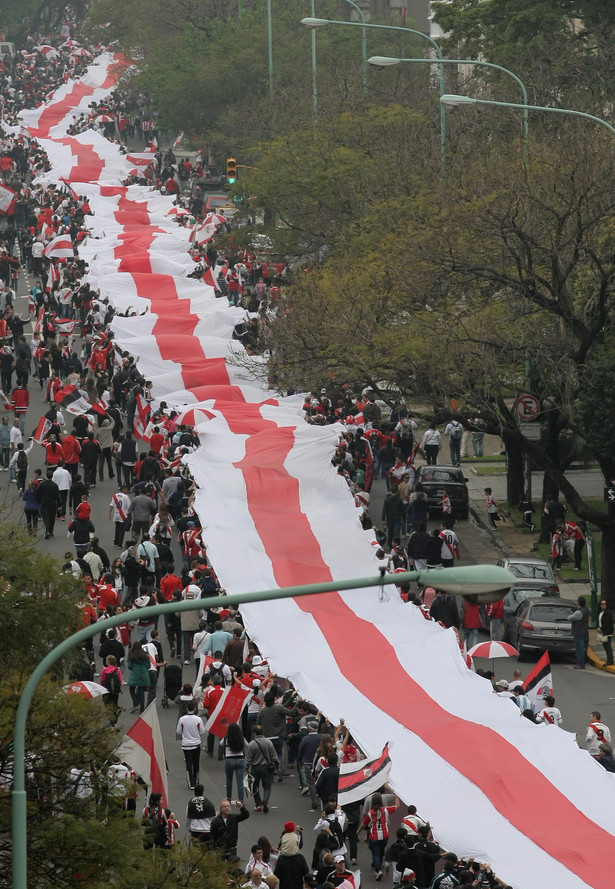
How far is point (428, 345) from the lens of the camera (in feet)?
99.6

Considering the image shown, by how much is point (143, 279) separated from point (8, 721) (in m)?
31.8

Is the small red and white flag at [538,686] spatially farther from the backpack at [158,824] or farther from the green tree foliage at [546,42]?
the green tree foliage at [546,42]

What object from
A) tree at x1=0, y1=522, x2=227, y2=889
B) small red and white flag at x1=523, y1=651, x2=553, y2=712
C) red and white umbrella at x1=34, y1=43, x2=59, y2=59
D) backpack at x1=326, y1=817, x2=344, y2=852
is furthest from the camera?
red and white umbrella at x1=34, y1=43, x2=59, y2=59

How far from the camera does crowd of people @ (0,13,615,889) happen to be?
57.5 feet

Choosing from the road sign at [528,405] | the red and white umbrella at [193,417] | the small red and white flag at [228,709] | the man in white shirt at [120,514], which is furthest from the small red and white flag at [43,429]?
the small red and white flag at [228,709]

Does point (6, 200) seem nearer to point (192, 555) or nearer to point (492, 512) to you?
point (492, 512)

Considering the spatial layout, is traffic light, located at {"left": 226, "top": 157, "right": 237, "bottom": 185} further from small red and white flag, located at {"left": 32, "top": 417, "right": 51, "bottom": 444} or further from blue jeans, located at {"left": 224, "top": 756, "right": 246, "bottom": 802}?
blue jeans, located at {"left": 224, "top": 756, "right": 246, "bottom": 802}

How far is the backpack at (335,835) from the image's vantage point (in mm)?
17359

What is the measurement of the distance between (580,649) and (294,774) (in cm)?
717

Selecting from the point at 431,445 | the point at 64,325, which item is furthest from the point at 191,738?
the point at 64,325

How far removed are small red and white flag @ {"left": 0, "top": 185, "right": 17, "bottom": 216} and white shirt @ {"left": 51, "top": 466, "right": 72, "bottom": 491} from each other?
89.2ft

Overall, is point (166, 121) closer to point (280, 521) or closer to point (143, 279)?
point (143, 279)

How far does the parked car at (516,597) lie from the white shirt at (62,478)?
7.75 meters

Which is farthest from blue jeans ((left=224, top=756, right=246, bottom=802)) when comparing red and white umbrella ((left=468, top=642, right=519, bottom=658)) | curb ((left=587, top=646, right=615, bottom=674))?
curb ((left=587, top=646, right=615, bottom=674))
